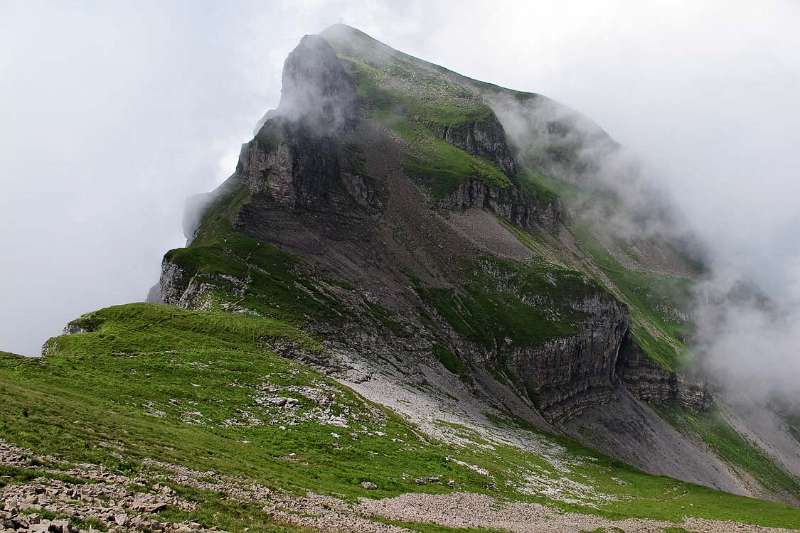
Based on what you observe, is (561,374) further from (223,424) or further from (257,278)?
(223,424)

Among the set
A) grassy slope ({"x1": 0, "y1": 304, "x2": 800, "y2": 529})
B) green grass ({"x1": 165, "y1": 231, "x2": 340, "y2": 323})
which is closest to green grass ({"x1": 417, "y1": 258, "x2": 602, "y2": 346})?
green grass ({"x1": 165, "y1": 231, "x2": 340, "y2": 323})

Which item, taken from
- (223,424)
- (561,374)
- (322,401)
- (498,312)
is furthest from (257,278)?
(561,374)

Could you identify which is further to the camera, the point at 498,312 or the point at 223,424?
the point at 498,312

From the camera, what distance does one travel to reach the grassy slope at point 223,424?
36281 millimetres

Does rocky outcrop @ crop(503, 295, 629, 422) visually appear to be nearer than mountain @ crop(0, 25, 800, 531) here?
No

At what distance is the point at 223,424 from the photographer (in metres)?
54.4

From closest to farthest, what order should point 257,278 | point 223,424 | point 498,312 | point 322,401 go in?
point 223,424 < point 322,401 < point 257,278 < point 498,312

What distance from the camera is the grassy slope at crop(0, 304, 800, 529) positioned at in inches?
1428

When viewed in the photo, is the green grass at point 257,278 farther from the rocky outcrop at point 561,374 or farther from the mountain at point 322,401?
the rocky outcrop at point 561,374

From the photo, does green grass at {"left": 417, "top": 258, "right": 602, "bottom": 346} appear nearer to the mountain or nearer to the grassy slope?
the mountain

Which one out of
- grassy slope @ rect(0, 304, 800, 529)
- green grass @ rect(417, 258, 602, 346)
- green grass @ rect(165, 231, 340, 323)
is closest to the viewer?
grassy slope @ rect(0, 304, 800, 529)

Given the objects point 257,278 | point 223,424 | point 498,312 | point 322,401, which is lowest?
point 223,424

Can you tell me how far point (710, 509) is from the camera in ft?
269

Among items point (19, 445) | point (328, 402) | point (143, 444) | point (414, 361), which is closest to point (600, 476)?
point (414, 361)
